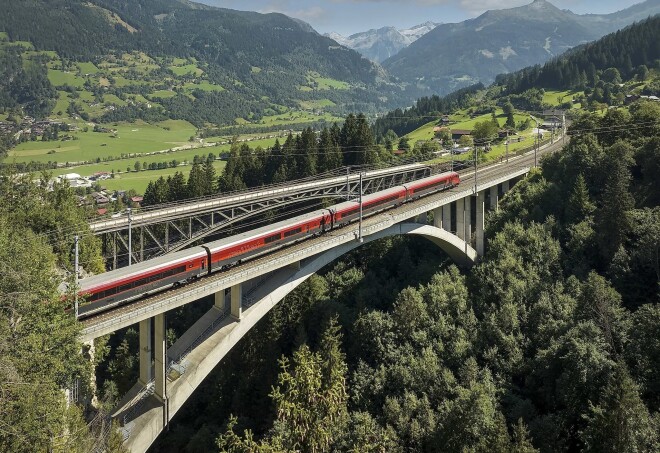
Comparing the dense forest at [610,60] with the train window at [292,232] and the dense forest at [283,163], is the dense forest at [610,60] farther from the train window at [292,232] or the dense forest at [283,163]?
the train window at [292,232]

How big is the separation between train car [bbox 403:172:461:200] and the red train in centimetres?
384

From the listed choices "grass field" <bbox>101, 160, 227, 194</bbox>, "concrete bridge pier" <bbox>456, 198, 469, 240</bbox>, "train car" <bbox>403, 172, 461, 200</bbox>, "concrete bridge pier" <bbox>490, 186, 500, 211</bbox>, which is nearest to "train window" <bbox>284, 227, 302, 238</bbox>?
"train car" <bbox>403, 172, 461, 200</bbox>

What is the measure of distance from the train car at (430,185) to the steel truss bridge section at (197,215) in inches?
115

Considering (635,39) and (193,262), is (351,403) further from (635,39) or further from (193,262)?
(635,39)

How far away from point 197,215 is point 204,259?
8.32m

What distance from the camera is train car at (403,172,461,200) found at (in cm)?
4006

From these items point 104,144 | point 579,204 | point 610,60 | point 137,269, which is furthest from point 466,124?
point 104,144

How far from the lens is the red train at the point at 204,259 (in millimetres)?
20516

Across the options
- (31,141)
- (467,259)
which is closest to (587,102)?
(467,259)

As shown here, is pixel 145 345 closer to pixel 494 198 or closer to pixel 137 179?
pixel 494 198

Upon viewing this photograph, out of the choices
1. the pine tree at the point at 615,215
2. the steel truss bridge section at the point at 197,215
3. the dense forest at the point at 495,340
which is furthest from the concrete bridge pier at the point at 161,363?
the pine tree at the point at 615,215

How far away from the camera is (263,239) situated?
89.6 feet

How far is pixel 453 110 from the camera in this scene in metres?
133

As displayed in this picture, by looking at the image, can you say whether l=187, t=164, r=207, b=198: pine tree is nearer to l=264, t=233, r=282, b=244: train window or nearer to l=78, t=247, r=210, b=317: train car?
l=264, t=233, r=282, b=244: train window
